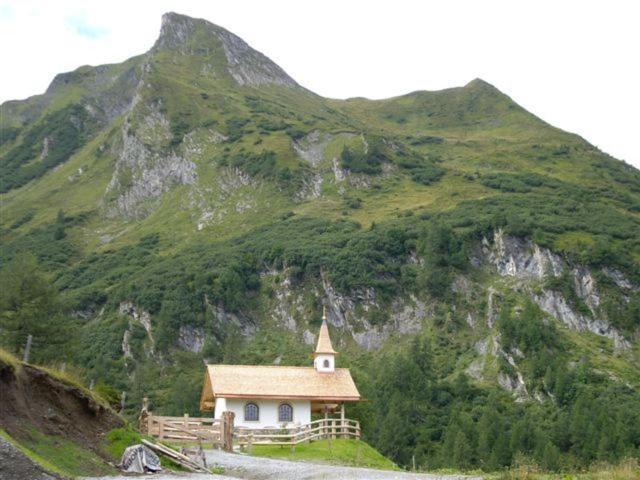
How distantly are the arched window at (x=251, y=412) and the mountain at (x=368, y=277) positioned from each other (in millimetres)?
11140

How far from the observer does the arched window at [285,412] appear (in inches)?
2199

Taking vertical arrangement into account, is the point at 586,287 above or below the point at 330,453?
above

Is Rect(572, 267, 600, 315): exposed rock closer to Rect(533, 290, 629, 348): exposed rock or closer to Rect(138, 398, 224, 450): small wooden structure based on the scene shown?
Rect(533, 290, 629, 348): exposed rock

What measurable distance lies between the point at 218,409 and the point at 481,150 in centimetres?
14892

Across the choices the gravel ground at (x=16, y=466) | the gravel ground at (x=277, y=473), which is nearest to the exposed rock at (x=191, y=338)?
the gravel ground at (x=277, y=473)

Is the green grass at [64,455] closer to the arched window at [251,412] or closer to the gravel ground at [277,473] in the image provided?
the gravel ground at [277,473]

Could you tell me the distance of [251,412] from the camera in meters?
56.0

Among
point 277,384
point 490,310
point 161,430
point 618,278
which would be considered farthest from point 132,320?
point 161,430

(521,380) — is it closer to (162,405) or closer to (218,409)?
(162,405)

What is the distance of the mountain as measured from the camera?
77750 millimetres

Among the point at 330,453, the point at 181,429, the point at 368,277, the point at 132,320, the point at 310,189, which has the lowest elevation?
the point at 330,453

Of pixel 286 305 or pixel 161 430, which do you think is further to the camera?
pixel 286 305

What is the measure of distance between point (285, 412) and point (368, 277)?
197 ft

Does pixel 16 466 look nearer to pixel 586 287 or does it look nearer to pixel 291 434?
pixel 291 434
